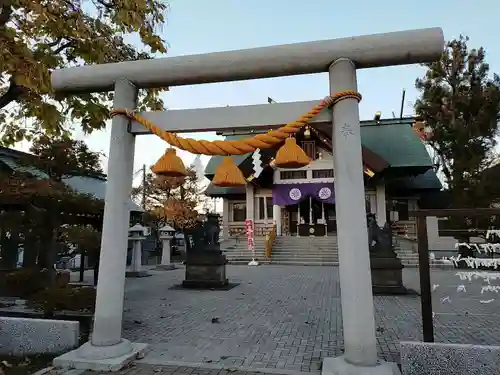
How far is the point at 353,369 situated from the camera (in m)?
3.70

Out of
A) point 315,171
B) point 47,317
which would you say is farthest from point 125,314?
point 315,171

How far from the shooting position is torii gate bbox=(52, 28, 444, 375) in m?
3.88

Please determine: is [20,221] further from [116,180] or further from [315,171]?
[315,171]

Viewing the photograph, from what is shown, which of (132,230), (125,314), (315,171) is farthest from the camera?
(315,171)

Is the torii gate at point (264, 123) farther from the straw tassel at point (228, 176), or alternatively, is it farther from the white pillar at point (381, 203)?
the white pillar at point (381, 203)

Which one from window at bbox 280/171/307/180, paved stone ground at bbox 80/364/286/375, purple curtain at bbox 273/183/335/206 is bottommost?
→ paved stone ground at bbox 80/364/286/375

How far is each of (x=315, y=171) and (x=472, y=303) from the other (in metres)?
14.4

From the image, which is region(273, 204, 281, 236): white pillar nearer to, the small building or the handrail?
the small building

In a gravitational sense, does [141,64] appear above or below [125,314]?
above

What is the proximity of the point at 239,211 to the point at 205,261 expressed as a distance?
14.1 meters

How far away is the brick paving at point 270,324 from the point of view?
465 centimetres

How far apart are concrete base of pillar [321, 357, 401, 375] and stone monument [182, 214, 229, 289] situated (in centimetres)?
719

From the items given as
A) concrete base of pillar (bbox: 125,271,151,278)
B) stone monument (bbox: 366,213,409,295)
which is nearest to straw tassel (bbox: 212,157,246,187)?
stone monument (bbox: 366,213,409,295)

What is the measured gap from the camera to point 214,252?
1125 cm
